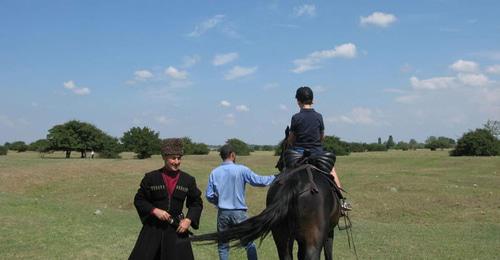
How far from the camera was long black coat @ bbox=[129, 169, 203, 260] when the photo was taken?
603 centimetres

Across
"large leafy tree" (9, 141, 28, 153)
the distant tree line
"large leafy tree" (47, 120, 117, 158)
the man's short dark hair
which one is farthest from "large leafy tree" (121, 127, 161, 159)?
A: the man's short dark hair

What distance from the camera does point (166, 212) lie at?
239 inches

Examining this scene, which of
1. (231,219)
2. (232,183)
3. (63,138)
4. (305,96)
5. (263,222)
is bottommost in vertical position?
(231,219)

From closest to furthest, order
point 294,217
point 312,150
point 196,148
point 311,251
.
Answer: point 311,251 → point 294,217 → point 312,150 → point 196,148

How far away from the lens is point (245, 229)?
21.4 feet

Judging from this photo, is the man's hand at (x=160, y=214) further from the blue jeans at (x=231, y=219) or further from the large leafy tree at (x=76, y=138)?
the large leafy tree at (x=76, y=138)

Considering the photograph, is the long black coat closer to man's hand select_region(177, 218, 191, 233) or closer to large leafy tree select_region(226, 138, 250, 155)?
man's hand select_region(177, 218, 191, 233)

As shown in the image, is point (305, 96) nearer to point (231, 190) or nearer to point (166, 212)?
point (231, 190)

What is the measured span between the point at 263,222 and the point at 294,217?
1.39 feet

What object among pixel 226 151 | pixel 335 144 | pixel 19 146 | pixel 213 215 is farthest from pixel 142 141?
pixel 226 151

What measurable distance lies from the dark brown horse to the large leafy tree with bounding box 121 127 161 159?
59468mm

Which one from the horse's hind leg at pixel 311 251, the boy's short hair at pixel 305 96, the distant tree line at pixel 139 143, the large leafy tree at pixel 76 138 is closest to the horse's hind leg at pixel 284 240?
the horse's hind leg at pixel 311 251

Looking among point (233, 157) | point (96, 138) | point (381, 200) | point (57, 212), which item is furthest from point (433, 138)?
point (233, 157)

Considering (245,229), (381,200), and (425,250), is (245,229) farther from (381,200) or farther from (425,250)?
(381,200)
